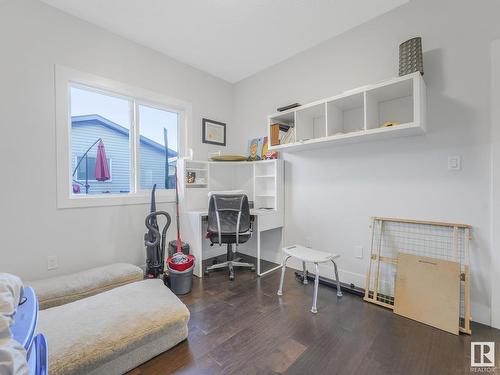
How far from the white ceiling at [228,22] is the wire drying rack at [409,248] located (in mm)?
2051

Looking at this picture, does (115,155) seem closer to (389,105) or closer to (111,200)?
(111,200)

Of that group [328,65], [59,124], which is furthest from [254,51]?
[59,124]

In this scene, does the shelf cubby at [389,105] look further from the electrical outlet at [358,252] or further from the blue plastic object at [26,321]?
the blue plastic object at [26,321]

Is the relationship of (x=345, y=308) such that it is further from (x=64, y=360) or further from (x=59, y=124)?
(x=59, y=124)

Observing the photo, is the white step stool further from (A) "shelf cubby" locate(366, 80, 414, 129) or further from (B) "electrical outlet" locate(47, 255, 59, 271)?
(B) "electrical outlet" locate(47, 255, 59, 271)

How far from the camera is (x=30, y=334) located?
2.40 feet

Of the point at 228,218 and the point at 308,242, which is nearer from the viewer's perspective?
the point at 228,218

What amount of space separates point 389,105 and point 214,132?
7.60 feet

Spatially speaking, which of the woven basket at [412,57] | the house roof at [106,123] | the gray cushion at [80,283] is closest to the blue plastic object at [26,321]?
the gray cushion at [80,283]

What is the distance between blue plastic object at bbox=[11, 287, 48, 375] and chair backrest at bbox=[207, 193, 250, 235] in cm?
180

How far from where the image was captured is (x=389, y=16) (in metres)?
2.22

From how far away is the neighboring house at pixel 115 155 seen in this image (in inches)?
96.9

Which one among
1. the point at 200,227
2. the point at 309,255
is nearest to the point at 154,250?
the point at 200,227

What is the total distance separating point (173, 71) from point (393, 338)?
3616 millimetres
